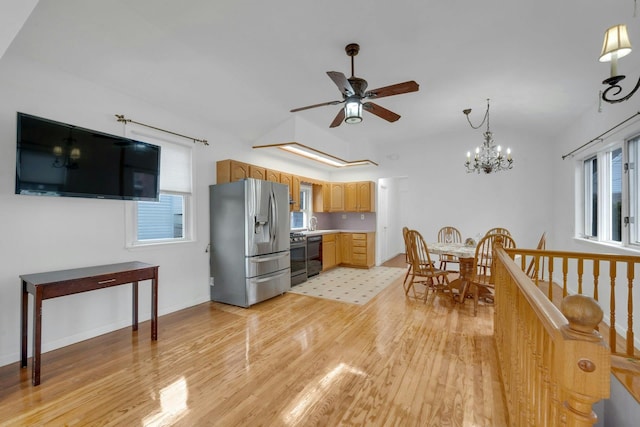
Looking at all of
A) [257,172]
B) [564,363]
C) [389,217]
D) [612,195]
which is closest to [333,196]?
[389,217]

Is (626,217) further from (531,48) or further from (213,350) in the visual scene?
(213,350)

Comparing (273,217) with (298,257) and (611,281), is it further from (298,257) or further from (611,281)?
(611,281)

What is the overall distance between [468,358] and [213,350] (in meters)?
2.38

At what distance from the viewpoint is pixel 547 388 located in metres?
0.96

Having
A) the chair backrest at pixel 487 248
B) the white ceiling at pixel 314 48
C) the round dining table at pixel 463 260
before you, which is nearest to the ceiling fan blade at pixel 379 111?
the white ceiling at pixel 314 48

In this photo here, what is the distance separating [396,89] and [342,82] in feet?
1.61

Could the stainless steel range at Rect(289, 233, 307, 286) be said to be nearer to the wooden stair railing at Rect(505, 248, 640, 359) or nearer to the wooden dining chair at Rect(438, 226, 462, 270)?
the wooden dining chair at Rect(438, 226, 462, 270)

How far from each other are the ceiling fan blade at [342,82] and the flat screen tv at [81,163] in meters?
2.38

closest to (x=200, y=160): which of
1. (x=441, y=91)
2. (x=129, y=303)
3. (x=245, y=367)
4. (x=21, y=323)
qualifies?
(x=129, y=303)

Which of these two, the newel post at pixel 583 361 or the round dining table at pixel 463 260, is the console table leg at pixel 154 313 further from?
the round dining table at pixel 463 260

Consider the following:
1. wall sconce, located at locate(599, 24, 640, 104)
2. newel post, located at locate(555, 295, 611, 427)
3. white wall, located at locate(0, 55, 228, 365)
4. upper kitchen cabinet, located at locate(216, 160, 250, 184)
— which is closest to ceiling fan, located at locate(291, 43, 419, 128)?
wall sconce, located at locate(599, 24, 640, 104)

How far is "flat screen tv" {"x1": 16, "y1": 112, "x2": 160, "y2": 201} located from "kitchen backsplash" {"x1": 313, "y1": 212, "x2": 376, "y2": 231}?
4.31m

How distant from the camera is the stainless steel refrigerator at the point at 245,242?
12.7 ft

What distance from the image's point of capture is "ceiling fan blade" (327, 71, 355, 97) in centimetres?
218
